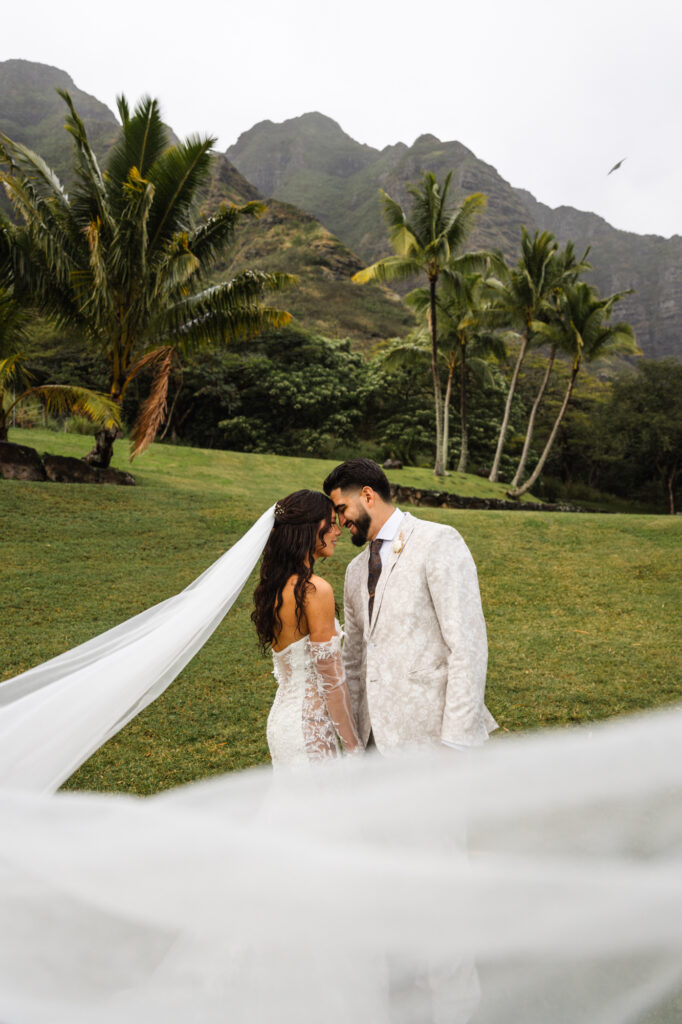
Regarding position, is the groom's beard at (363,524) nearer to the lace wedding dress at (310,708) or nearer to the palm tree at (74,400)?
the lace wedding dress at (310,708)

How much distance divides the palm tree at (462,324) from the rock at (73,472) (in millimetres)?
13907

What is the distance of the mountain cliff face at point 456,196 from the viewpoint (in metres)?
101

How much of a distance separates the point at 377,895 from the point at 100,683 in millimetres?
1757

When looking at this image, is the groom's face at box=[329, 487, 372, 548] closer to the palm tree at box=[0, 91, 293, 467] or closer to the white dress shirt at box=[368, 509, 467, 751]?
the white dress shirt at box=[368, 509, 467, 751]

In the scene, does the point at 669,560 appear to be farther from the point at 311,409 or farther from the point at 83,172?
the point at 311,409

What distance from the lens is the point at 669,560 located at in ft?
39.0

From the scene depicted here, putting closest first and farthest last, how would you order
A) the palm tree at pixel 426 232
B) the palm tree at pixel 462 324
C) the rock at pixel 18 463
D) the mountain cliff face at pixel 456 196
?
the rock at pixel 18 463
the palm tree at pixel 426 232
the palm tree at pixel 462 324
the mountain cliff face at pixel 456 196

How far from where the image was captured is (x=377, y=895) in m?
1.25

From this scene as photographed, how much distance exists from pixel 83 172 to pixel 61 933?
14.2 meters

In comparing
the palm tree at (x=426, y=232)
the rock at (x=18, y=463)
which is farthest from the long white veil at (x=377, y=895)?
the palm tree at (x=426, y=232)

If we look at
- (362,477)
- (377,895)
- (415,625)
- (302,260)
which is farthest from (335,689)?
(302,260)

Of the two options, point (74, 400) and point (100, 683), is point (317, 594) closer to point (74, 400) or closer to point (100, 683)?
point (100, 683)

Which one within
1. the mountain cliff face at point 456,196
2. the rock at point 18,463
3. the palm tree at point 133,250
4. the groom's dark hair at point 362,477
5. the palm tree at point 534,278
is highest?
the mountain cliff face at point 456,196

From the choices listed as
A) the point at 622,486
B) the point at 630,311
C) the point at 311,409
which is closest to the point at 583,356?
the point at 311,409
